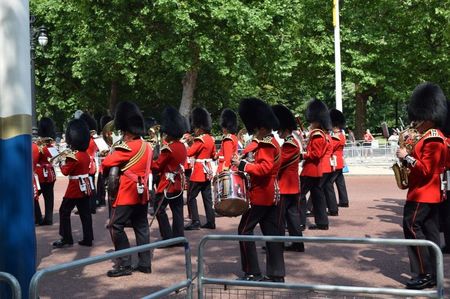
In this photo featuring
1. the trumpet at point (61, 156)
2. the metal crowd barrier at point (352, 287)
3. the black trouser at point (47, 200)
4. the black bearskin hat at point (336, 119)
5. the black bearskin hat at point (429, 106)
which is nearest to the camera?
the metal crowd barrier at point (352, 287)

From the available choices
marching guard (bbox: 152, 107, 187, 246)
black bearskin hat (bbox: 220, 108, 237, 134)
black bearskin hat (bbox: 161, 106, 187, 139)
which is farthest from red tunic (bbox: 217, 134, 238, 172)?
marching guard (bbox: 152, 107, 187, 246)

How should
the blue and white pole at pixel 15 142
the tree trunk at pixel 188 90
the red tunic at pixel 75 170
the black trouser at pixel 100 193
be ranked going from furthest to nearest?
the tree trunk at pixel 188 90
the black trouser at pixel 100 193
the red tunic at pixel 75 170
the blue and white pole at pixel 15 142

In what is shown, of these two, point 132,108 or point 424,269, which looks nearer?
point 424,269

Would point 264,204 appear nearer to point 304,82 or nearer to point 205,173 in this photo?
point 205,173

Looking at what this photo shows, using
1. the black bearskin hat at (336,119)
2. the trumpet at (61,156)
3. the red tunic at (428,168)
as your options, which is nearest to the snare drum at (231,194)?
the red tunic at (428,168)

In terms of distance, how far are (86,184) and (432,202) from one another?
4617mm

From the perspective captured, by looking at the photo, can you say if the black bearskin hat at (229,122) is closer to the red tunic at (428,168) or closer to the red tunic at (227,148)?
the red tunic at (227,148)

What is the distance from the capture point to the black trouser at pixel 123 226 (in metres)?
6.99

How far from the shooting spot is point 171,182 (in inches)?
334

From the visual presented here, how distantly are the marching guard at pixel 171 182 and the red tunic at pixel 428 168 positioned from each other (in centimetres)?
324

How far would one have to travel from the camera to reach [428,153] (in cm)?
611

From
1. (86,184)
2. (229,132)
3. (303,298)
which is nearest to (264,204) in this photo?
(303,298)

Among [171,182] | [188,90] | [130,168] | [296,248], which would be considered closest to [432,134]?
[296,248]

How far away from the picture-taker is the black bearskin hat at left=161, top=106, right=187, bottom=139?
28.5 feet
